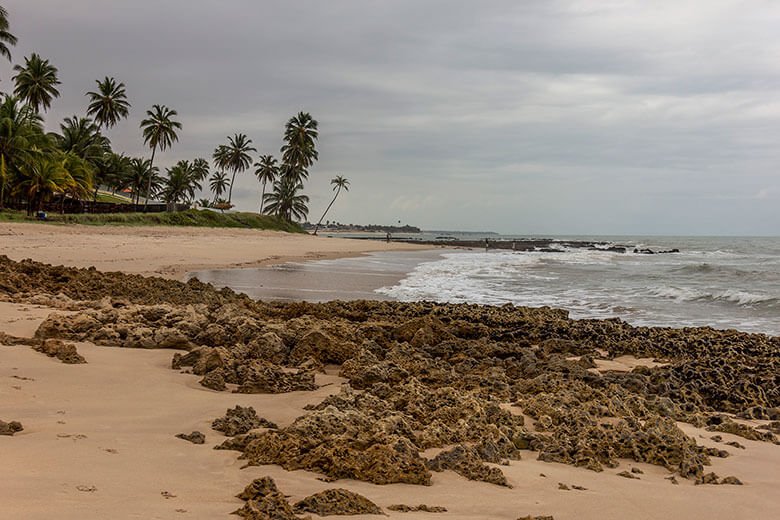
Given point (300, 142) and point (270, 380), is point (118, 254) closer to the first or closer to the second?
point (270, 380)

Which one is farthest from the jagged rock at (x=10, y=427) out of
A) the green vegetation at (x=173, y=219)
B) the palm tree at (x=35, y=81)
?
the palm tree at (x=35, y=81)

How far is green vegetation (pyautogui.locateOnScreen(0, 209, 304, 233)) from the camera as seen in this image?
133ft

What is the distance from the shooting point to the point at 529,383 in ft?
19.0

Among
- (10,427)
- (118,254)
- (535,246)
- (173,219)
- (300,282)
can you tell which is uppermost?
(173,219)

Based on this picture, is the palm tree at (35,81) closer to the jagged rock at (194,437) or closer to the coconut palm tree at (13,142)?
the coconut palm tree at (13,142)

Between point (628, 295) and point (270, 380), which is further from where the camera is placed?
point (628, 295)

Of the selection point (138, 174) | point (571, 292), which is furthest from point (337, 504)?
point (138, 174)

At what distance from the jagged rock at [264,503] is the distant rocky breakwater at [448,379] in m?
0.49

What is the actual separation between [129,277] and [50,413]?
8363 millimetres

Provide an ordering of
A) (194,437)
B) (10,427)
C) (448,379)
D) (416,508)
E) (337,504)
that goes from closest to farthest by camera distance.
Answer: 1. (337,504)
2. (416,508)
3. (10,427)
4. (194,437)
5. (448,379)

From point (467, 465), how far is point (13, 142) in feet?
149

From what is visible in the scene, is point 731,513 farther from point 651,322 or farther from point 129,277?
point 129,277

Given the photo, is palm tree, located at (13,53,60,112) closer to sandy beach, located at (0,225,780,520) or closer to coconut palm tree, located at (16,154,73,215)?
coconut palm tree, located at (16,154,73,215)

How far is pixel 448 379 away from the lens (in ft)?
19.4
